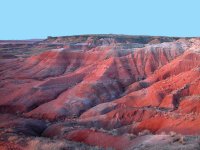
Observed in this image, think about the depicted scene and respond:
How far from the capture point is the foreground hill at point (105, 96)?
116 feet

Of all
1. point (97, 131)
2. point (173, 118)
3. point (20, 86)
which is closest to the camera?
point (97, 131)

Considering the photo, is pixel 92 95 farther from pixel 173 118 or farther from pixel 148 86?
pixel 173 118

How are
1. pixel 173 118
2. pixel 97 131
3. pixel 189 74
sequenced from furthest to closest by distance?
pixel 189 74 < pixel 173 118 < pixel 97 131

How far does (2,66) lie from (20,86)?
14.7 metres

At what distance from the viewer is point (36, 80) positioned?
65125 millimetres

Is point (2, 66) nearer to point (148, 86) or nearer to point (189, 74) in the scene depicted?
point (148, 86)

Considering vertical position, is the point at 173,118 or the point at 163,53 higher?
the point at 163,53

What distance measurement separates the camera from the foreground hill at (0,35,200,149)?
35312 mm

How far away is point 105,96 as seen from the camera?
5716 cm

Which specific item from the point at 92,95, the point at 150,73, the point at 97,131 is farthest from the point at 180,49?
the point at 97,131

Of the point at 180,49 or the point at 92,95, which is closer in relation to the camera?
the point at 92,95

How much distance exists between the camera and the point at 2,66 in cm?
7462

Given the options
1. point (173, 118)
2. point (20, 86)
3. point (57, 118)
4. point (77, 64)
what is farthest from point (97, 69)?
point (173, 118)

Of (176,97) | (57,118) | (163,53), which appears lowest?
(57,118)
